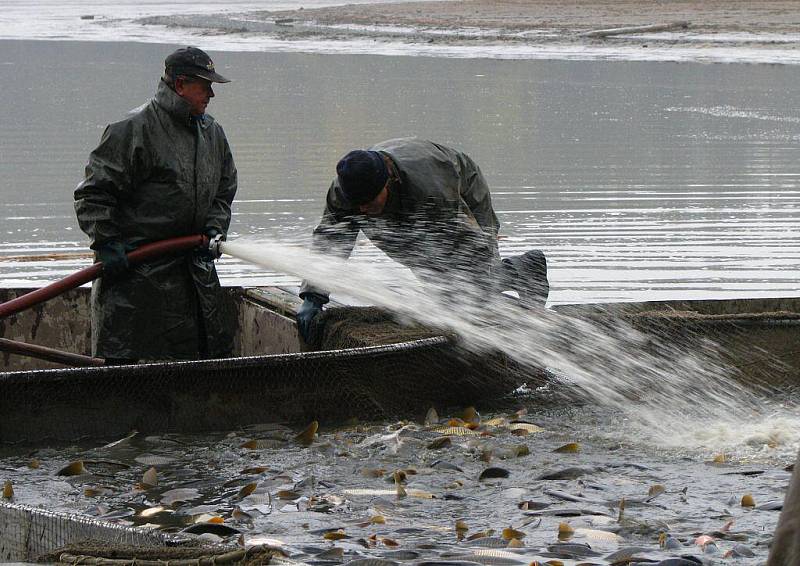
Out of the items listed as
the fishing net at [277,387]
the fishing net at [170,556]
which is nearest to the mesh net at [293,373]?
the fishing net at [277,387]

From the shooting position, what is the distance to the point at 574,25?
4362 centimetres

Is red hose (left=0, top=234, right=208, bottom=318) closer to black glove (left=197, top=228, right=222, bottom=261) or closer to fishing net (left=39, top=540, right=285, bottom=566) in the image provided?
black glove (left=197, top=228, right=222, bottom=261)

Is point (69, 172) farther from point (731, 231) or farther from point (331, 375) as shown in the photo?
point (331, 375)

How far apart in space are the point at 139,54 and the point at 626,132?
21.9 m

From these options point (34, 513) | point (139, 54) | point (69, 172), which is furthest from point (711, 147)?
point (139, 54)

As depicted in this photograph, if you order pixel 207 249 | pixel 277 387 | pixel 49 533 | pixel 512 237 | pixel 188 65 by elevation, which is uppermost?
pixel 188 65

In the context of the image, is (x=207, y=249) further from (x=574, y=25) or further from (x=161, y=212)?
(x=574, y=25)

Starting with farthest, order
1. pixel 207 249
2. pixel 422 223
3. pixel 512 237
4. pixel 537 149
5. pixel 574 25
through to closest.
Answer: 1. pixel 574 25
2. pixel 537 149
3. pixel 512 237
4. pixel 422 223
5. pixel 207 249

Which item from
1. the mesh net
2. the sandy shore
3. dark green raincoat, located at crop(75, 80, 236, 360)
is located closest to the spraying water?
the mesh net

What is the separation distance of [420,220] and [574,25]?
3750 cm

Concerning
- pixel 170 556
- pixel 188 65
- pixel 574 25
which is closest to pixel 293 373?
pixel 188 65

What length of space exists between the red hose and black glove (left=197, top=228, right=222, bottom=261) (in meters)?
0.14

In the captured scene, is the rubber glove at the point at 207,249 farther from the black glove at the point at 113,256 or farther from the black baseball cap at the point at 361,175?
the black baseball cap at the point at 361,175

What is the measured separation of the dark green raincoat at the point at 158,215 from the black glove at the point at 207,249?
0.08 ft
